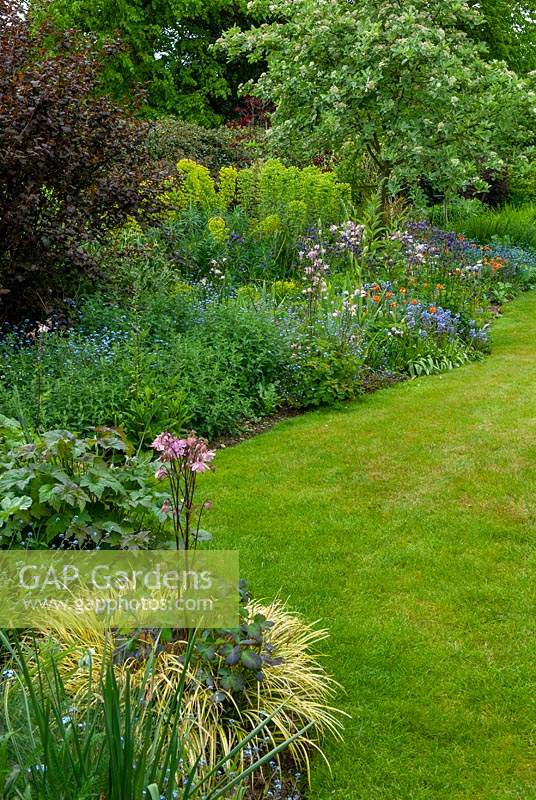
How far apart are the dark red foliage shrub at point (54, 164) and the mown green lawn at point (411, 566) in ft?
7.06

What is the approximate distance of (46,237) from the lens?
5.71m

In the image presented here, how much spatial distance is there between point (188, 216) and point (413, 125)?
3420 millimetres

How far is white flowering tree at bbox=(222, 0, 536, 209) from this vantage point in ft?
31.7

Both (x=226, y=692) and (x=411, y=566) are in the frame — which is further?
(x=411, y=566)

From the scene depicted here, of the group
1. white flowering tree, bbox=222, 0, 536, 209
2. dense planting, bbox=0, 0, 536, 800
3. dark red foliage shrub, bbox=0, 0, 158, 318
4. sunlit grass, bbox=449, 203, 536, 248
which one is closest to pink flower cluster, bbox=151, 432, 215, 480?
dense planting, bbox=0, 0, 536, 800

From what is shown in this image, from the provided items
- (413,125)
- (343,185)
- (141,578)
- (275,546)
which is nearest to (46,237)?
(275,546)

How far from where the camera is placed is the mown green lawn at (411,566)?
100 inches

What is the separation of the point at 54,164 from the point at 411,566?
3.91m

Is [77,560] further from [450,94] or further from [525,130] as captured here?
[525,130]

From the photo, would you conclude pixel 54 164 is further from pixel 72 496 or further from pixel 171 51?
pixel 171 51

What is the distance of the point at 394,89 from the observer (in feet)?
33.0

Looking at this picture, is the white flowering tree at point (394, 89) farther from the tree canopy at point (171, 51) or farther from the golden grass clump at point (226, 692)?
the tree canopy at point (171, 51)

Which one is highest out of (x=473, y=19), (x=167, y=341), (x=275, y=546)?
(x=473, y=19)

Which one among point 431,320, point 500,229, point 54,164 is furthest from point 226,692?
point 500,229
